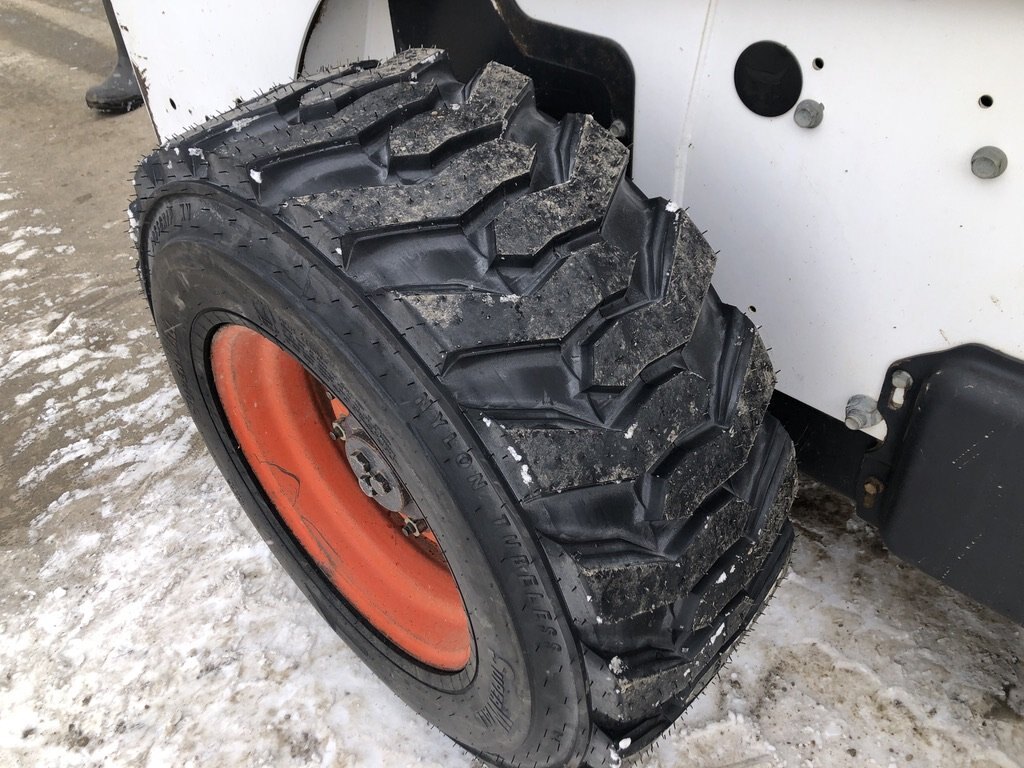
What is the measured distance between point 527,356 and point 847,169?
45cm

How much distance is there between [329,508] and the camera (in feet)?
5.16

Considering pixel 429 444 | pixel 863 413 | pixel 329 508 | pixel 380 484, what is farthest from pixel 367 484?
pixel 863 413

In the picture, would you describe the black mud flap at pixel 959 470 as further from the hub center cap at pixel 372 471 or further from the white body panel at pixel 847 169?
the hub center cap at pixel 372 471

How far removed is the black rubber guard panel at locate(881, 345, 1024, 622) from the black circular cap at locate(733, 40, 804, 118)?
36 centimetres

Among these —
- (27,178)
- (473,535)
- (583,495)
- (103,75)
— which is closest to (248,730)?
(473,535)

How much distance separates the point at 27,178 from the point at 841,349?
130 inches

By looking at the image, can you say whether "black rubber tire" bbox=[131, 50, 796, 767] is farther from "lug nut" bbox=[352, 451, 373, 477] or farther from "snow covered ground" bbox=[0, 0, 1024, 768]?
"snow covered ground" bbox=[0, 0, 1024, 768]

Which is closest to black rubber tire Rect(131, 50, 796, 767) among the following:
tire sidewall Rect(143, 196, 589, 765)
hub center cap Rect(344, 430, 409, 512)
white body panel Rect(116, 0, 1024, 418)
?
tire sidewall Rect(143, 196, 589, 765)

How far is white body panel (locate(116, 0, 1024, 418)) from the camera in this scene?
87 cm

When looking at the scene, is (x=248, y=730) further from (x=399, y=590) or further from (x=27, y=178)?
(x=27, y=178)

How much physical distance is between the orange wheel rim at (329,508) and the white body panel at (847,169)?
2.27 feet

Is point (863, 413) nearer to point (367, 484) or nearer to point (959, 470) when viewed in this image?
point (959, 470)

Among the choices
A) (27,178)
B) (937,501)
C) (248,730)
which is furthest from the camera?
(27,178)

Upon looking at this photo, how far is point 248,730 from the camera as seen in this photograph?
148 centimetres
